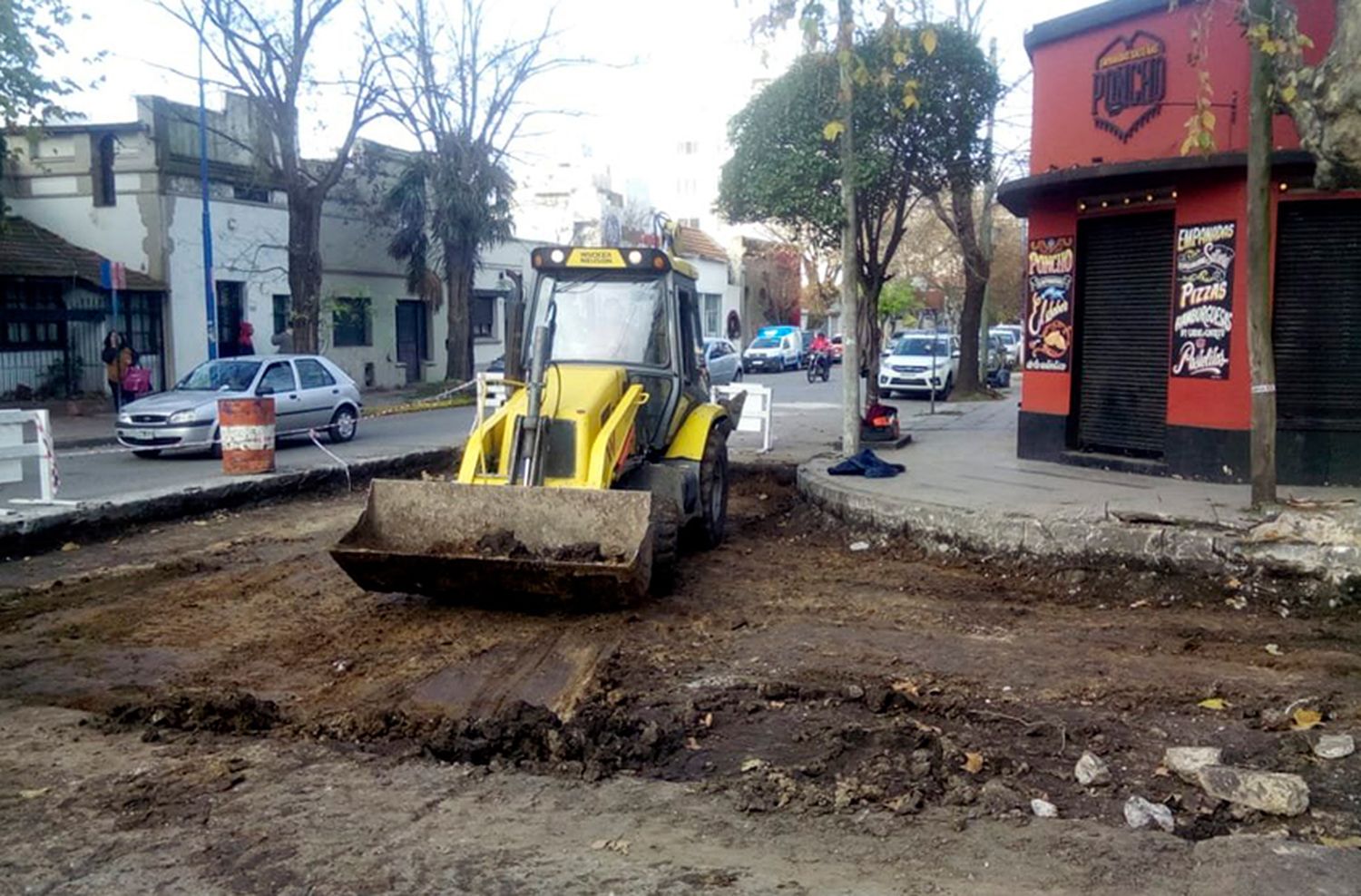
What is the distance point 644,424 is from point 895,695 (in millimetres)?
4081

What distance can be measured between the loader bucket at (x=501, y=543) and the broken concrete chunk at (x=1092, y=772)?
10.1 feet

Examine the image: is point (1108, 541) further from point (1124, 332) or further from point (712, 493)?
point (1124, 332)

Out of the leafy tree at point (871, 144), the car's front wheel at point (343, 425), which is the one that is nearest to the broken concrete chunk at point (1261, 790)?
the leafy tree at point (871, 144)

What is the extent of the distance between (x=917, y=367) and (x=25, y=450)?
22.9 meters

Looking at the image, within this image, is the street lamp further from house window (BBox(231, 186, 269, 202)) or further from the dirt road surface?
house window (BBox(231, 186, 269, 202))

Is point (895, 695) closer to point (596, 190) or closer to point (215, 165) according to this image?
point (215, 165)

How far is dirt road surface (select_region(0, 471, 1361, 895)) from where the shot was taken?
4445 millimetres

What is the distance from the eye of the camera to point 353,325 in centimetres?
3428

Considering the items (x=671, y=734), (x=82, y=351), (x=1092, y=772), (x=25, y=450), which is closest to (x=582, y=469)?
(x=671, y=734)

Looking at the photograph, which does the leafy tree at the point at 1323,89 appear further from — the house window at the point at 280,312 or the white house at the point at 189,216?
the house window at the point at 280,312

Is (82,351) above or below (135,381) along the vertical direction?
above

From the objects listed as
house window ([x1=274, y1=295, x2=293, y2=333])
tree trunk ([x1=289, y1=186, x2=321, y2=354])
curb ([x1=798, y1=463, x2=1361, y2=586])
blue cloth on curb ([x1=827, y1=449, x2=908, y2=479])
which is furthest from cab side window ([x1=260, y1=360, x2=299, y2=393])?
house window ([x1=274, y1=295, x2=293, y2=333])

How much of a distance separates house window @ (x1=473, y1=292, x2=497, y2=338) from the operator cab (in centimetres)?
2966

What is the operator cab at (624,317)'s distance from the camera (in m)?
9.94
